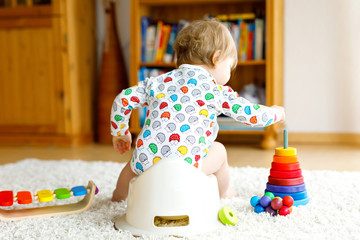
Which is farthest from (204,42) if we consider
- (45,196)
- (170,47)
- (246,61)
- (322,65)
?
(322,65)

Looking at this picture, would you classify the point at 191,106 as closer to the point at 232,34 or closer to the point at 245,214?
the point at 245,214

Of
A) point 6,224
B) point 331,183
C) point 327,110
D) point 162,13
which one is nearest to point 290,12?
point 327,110

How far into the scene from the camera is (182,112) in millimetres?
1036

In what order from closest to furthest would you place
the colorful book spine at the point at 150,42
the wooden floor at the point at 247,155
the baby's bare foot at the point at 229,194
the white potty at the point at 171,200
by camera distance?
the white potty at the point at 171,200, the baby's bare foot at the point at 229,194, the wooden floor at the point at 247,155, the colorful book spine at the point at 150,42

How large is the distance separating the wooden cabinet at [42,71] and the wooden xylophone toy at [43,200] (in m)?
1.49

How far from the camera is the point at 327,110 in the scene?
2559mm

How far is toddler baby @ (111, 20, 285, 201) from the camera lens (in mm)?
1031

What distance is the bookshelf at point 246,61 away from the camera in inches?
91.9

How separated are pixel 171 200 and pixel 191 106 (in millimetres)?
233

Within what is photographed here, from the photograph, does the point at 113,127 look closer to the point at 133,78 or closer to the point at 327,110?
the point at 133,78

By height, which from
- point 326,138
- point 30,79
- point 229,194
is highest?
point 30,79

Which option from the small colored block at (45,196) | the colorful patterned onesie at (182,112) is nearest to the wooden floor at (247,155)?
the colorful patterned onesie at (182,112)

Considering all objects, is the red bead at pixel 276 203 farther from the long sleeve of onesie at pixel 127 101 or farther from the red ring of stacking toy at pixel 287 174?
the long sleeve of onesie at pixel 127 101

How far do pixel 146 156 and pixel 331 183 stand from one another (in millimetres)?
708
